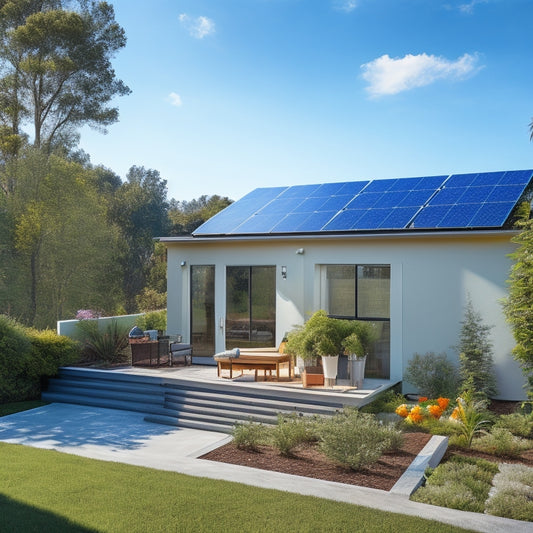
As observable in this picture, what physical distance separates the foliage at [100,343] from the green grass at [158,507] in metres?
6.52

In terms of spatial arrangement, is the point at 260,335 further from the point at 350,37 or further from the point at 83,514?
the point at 350,37

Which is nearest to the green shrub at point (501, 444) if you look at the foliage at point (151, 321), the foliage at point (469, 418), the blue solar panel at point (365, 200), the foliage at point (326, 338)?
the foliage at point (469, 418)

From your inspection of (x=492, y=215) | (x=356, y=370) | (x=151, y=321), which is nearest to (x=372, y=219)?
(x=492, y=215)

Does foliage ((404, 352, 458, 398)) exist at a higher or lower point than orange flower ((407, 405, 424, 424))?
higher

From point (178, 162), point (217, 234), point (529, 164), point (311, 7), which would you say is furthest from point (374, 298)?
point (178, 162)

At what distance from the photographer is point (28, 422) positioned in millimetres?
10266

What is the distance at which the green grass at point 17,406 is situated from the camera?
11.0 m

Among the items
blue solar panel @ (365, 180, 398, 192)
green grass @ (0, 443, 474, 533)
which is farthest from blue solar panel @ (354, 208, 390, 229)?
green grass @ (0, 443, 474, 533)

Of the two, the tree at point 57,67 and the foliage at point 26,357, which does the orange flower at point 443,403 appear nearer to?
the foliage at point 26,357

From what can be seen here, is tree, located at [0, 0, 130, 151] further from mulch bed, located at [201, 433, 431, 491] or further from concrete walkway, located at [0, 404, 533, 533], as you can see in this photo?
mulch bed, located at [201, 433, 431, 491]

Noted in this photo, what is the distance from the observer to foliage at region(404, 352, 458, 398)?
36.0 feet

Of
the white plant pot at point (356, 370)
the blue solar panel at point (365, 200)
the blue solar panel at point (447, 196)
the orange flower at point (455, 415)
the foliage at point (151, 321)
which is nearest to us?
the orange flower at point (455, 415)

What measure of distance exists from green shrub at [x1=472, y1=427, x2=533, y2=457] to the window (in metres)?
3.90

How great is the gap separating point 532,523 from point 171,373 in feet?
26.5
